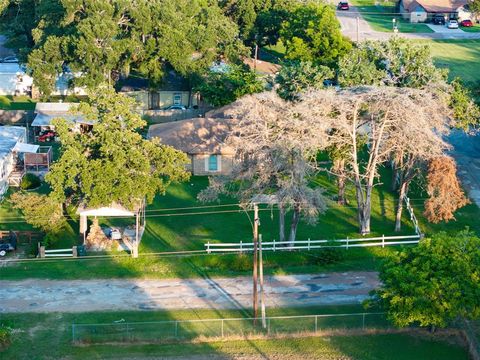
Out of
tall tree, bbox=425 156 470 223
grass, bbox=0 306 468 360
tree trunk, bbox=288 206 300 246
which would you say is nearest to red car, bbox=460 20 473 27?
tall tree, bbox=425 156 470 223

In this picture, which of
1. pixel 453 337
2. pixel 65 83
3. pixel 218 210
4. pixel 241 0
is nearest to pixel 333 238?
pixel 218 210

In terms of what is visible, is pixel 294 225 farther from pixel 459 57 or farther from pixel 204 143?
pixel 459 57

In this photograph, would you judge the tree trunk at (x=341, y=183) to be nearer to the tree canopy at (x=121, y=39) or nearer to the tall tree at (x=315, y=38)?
the tree canopy at (x=121, y=39)

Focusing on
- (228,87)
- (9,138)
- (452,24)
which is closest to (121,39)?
(228,87)

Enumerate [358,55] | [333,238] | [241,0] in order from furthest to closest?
1. [241,0]
2. [358,55]
3. [333,238]

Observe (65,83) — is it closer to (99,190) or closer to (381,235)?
(99,190)

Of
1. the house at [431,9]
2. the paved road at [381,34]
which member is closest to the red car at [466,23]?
the house at [431,9]
